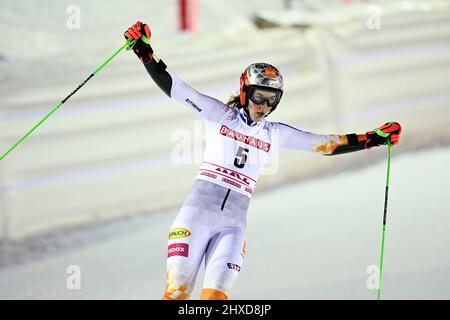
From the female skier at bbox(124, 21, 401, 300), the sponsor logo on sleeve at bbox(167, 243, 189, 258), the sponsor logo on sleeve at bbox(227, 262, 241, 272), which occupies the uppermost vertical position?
the female skier at bbox(124, 21, 401, 300)

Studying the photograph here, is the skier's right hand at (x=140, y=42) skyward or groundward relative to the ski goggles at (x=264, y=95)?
skyward

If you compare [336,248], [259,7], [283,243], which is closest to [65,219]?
[283,243]

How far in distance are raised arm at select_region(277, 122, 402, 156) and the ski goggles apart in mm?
168

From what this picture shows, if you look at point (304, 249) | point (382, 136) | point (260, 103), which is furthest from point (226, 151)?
point (304, 249)

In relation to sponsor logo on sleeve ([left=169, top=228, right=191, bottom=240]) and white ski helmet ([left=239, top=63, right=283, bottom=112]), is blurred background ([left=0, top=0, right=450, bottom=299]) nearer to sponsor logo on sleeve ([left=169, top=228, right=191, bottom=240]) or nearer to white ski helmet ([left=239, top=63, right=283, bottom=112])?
sponsor logo on sleeve ([left=169, top=228, right=191, bottom=240])

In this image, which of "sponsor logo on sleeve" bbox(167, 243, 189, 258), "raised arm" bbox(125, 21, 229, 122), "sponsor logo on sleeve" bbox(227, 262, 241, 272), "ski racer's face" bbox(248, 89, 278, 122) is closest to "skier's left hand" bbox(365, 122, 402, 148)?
"ski racer's face" bbox(248, 89, 278, 122)

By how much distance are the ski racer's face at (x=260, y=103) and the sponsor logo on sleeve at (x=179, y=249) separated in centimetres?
63

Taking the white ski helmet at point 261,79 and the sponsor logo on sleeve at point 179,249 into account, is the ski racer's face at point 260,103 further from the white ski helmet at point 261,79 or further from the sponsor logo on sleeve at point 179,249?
the sponsor logo on sleeve at point 179,249

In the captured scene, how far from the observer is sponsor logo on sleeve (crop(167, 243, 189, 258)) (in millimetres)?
3191

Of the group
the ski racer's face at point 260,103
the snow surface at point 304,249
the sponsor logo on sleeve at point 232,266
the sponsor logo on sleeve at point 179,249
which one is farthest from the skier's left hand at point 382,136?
the snow surface at point 304,249

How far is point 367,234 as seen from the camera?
5352 mm

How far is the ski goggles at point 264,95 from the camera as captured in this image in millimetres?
3312

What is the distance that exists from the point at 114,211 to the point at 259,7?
311 cm

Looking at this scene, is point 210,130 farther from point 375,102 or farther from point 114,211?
point 375,102
